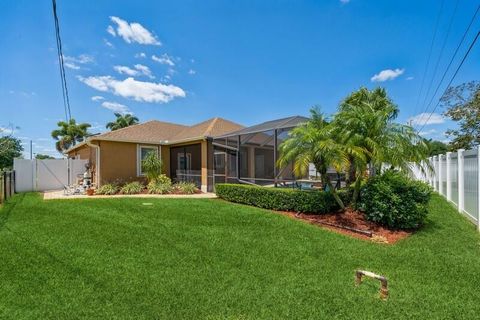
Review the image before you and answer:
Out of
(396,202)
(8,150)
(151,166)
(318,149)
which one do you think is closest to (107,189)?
(151,166)

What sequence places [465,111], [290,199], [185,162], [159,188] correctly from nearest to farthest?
[290,199] → [159,188] → [185,162] → [465,111]

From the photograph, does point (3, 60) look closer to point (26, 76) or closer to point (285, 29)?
point (26, 76)

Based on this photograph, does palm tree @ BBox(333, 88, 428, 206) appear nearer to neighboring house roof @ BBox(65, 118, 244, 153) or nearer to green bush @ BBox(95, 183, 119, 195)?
neighboring house roof @ BBox(65, 118, 244, 153)

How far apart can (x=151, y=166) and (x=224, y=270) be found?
481 inches

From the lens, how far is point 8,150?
21.8m

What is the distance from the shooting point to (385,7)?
11.3 metres

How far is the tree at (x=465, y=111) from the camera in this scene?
2041 cm

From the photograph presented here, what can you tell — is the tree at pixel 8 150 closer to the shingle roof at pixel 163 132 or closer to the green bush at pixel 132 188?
the shingle roof at pixel 163 132

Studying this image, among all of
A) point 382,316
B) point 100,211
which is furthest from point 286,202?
point 100,211

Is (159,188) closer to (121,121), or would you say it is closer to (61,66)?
(61,66)

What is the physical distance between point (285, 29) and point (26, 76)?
1159cm

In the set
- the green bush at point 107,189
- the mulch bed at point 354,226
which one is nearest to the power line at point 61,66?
the green bush at point 107,189

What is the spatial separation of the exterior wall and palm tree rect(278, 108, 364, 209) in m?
11.1

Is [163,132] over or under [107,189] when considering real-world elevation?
over
